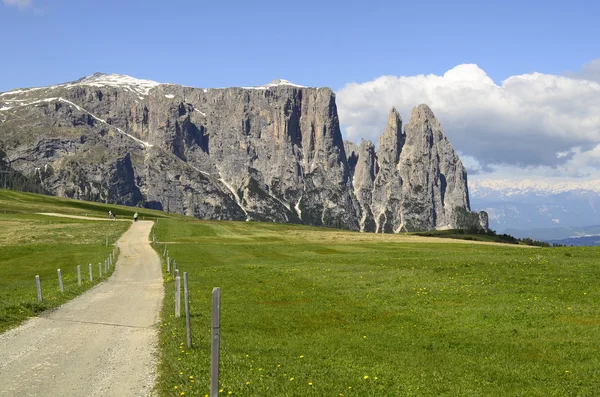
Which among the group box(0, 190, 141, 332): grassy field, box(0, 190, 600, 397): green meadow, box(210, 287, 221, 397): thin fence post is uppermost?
box(210, 287, 221, 397): thin fence post

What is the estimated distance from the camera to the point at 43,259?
70.7m

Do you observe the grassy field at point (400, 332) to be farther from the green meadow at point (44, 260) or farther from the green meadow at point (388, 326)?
the green meadow at point (44, 260)

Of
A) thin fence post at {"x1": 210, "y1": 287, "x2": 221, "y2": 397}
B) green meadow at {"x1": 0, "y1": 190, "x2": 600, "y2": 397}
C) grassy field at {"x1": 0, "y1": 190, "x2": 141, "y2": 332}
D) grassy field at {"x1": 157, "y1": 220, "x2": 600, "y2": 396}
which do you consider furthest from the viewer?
grassy field at {"x1": 0, "y1": 190, "x2": 141, "y2": 332}

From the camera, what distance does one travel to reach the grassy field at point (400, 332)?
17.4 m

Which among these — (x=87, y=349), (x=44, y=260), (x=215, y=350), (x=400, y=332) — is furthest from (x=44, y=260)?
(x=215, y=350)

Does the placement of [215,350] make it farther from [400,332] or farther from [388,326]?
[388,326]

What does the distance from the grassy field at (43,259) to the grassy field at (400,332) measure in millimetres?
8199

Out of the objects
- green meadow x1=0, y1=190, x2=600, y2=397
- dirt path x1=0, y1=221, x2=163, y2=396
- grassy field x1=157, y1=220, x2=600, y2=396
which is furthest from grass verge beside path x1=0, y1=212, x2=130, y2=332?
grassy field x1=157, y1=220, x2=600, y2=396

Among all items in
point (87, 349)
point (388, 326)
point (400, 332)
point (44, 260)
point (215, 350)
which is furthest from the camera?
point (44, 260)

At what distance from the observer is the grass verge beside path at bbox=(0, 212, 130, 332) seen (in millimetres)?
33844

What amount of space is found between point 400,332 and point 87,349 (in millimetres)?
14283

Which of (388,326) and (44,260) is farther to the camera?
(44,260)

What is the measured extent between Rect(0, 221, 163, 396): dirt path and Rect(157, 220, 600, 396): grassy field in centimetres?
111

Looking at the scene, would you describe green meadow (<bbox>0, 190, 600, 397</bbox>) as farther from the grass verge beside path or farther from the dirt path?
the dirt path
